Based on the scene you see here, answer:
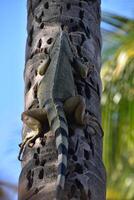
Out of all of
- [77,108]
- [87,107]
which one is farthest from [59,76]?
[77,108]

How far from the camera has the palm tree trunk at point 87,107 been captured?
123 inches

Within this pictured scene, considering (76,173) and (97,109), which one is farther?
(97,109)

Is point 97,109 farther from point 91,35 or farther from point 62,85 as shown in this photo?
point 91,35

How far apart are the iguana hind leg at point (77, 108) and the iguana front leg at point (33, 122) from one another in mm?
150

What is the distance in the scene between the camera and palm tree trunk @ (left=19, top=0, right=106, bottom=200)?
311 centimetres

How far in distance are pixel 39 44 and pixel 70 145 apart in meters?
0.84

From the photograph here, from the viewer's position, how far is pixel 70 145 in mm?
3287

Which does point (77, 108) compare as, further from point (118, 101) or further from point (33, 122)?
point (118, 101)

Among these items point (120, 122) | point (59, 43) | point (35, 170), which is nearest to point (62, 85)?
point (59, 43)

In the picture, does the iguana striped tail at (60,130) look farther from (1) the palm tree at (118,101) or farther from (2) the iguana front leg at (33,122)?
(1) the palm tree at (118,101)

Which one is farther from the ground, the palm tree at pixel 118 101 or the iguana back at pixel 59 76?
the palm tree at pixel 118 101

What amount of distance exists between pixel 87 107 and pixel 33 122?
0.28 meters

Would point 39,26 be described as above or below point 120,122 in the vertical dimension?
below

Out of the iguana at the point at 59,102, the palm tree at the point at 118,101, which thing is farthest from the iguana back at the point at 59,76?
the palm tree at the point at 118,101
